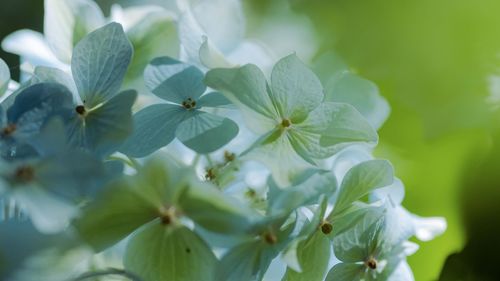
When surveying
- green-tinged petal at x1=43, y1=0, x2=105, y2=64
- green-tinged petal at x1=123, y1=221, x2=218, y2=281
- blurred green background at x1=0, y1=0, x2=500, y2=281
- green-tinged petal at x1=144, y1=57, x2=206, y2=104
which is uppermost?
green-tinged petal at x1=43, y1=0, x2=105, y2=64

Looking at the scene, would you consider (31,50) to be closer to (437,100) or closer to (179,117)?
(179,117)

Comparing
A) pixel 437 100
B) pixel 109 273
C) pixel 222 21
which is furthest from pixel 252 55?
pixel 437 100

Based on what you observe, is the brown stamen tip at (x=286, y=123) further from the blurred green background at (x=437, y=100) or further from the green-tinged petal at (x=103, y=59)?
the blurred green background at (x=437, y=100)

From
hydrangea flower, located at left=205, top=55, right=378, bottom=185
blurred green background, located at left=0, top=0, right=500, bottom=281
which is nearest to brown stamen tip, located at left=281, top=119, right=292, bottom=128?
hydrangea flower, located at left=205, top=55, right=378, bottom=185

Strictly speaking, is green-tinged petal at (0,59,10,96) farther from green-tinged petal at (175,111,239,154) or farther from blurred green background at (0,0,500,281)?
blurred green background at (0,0,500,281)

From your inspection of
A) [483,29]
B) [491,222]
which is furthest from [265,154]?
[483,29]

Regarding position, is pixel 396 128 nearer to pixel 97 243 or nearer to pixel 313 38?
pixel 313 38
